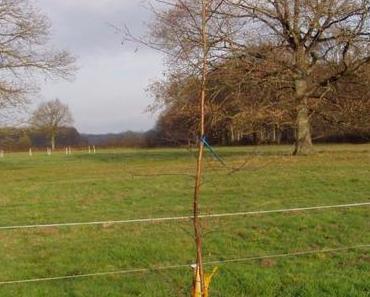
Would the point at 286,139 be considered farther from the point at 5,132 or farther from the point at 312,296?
the point at 312,296

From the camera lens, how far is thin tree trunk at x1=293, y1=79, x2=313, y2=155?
2873 cm

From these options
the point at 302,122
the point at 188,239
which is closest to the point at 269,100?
the point at 302,122

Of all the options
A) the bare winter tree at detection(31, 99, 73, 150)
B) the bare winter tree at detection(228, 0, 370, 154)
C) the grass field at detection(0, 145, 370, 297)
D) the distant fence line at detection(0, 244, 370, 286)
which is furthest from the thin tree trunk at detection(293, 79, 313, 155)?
the bare winter tree at detection(31, 99, 73, 150)

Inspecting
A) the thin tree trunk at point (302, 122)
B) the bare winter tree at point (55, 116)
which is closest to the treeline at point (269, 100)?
the thin tree trunk at point (302, 122)

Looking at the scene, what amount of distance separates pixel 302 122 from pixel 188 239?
21545mm

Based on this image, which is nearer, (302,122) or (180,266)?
(180,266)

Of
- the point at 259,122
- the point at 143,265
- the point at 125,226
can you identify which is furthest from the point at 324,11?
the point at 143,265

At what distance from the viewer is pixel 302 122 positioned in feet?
98.0

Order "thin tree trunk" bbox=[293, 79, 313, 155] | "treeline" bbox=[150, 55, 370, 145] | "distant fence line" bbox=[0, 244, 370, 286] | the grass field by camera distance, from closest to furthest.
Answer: the grass field
"distant fence line" bbox=[0, 244, 370, 286]
"treeline" bbox=[150, 55, 370, 145]
"thin tree trunk" bbox=[293, 79, 313, 155]

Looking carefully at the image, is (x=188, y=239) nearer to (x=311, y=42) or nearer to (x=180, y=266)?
(x=180, y=266)

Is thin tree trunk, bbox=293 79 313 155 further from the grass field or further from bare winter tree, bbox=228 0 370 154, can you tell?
the grass field

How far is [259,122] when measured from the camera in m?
24.9

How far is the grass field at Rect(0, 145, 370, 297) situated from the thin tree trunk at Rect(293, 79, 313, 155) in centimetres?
1201

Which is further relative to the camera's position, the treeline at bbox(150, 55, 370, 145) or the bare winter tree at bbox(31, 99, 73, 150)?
the bare winter tree at bbox(31, 99, 73, 150)
